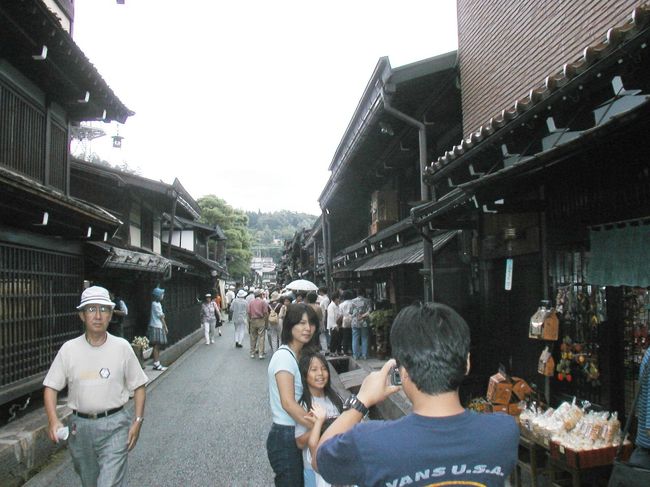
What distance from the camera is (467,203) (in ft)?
21.1

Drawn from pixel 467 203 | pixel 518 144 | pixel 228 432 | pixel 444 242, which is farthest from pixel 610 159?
pixel 228 432

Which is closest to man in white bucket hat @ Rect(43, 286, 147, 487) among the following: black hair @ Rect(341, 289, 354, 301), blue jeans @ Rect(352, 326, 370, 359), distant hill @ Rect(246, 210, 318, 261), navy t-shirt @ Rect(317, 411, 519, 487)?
navy t-shirt @ Rect(317, 411, 519, 487)

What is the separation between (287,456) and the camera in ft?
12.8

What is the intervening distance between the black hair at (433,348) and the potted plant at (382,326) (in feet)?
40.9

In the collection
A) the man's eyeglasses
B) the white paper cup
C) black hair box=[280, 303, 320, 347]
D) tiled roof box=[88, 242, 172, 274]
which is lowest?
the white paper cup

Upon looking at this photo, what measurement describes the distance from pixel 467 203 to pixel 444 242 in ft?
9.92

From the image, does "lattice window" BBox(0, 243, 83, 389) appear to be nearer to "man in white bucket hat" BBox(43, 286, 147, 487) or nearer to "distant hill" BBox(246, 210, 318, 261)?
"man in white bucket hat" BBox(43, 286, 147, 487)

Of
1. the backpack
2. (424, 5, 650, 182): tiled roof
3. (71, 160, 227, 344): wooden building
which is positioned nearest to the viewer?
(424, 5, 650, 182): tiled roof

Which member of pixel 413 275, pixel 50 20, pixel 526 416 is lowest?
pixel 526 416

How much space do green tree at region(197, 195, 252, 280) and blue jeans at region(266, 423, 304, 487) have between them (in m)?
52.8

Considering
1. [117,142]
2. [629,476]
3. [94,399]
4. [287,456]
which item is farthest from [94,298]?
[117,142]

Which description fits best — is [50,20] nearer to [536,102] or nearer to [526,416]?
[536,102]

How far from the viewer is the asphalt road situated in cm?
659

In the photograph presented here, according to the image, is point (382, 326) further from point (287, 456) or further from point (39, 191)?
point (287, 456)
